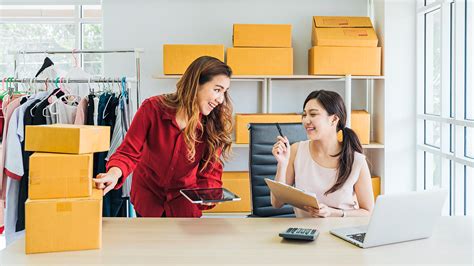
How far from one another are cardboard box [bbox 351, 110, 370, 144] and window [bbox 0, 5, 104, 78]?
95.2 inches

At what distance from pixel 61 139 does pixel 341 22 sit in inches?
111

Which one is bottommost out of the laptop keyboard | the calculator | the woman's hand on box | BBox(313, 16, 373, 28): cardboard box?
the laptop keyboard

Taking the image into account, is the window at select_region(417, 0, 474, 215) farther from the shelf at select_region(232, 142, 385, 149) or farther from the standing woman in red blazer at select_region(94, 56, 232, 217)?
the standing woman in red blazer at select_region(94, 56, 232, 217)

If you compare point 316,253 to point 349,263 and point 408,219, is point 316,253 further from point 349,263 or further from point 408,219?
point 408,219

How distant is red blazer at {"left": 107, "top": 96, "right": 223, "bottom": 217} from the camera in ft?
7.94

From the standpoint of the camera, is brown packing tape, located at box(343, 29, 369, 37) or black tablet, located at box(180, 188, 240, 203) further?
brown packing tape, located at box(343, 29, 369, 37)

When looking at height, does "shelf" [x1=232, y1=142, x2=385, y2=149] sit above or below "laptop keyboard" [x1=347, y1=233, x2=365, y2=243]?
above

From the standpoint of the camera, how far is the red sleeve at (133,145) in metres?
2.25

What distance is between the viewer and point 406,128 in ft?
13.4

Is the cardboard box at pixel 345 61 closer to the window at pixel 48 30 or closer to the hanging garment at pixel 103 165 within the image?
the hanging garment at pixel 103 165

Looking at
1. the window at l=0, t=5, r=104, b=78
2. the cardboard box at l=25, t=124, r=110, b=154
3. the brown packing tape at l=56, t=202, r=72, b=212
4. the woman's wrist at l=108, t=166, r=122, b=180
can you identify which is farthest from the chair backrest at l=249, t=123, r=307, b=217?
the window at l=0, t=5, r=104, b=78

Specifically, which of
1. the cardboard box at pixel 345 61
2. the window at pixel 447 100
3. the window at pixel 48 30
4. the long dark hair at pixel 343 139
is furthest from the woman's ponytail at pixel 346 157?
the window at pixel 48 30

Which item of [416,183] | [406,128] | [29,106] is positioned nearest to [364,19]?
[406,128]

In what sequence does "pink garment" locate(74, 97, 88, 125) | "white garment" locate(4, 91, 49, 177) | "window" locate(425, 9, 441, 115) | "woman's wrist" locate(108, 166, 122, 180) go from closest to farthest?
"woman's wrist" locate(108, 166, 122, 180) → "white garment" locate(4, 91, 49, 177) → "pink garment" locate(74, 97, 88, 125) → "window" locate(425, 9, 441, 115)
